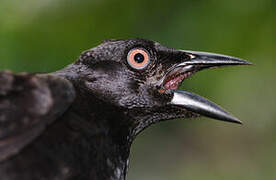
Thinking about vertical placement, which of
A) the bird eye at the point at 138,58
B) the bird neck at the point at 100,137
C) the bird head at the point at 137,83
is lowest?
the bird neck at the point at 100,137

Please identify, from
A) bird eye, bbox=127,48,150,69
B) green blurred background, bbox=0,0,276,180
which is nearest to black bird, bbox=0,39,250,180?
bird eye, bbox=127,48,150,69

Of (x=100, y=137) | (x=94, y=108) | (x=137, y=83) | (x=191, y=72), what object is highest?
(x=191, y=72)

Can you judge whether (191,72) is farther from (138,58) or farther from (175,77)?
(138,58)

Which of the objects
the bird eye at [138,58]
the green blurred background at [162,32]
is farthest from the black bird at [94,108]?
the green blurred background at [162,32]

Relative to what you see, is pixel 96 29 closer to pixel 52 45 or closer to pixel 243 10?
pixel 52 45

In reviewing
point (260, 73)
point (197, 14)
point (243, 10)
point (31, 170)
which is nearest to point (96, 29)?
point (197, 14)

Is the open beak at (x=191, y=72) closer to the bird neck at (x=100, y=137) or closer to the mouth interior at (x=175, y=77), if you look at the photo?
the mouth interior at (x=175, y=77)

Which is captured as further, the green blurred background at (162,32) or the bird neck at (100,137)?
the green blurred background at (162,32)

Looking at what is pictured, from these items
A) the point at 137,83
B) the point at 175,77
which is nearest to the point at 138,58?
the point at 137,83
